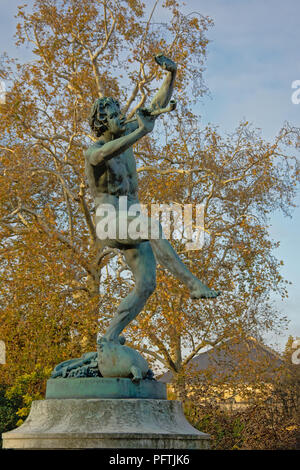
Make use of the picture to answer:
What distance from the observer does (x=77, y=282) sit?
57.7 feet

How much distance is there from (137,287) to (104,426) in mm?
1245

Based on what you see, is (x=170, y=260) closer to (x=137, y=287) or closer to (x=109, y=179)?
(x=137, y=287)

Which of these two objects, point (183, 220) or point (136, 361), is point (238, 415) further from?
point (136, 361)

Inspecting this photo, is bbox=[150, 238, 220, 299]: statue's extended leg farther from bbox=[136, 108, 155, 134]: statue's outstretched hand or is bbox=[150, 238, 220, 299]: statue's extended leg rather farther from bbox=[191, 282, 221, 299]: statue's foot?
bbox=[136, 108, 155, 134]: statue's outstretched hand

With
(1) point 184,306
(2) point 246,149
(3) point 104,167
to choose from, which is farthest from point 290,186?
(3) point 104,167

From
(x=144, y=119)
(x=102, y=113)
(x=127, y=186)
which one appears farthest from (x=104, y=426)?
(x=102, y=113)

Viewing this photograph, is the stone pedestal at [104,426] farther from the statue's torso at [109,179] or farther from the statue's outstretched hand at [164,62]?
the statue's outstretched hand at [164,62]

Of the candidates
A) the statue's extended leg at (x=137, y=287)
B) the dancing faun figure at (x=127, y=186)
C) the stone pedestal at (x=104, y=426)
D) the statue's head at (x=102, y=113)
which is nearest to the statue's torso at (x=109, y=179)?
the dancing faun figure at (x=127, y=186)

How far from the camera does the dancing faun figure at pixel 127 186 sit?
4648mm

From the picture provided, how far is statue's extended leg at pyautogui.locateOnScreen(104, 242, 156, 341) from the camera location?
479cm

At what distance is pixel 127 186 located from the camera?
16.8ft

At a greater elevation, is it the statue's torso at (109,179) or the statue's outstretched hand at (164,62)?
the statue's outstretched hand at (164,62)

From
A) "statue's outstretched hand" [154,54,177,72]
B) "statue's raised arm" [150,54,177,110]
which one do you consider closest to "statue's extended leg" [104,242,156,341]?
"statue's raised arm" [150,54,177,110]

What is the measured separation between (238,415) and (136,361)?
11.5 metres
